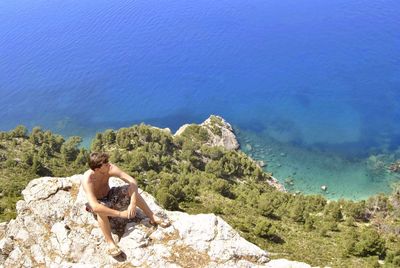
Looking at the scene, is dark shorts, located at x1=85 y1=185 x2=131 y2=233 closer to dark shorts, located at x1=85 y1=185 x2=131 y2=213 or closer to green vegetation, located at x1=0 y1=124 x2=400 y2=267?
dark shorts, located at x1=85 y1=185 x2=131 y2=213

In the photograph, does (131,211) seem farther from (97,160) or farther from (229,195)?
(229,195)

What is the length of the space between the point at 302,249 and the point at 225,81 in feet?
234

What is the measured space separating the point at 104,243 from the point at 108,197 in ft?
5.28

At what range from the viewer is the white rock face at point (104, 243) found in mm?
14102

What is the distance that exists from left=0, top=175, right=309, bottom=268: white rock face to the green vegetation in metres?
6.67

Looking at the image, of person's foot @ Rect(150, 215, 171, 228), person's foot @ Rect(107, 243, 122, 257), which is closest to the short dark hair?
person's foot @ Rect(107, 243, 122, 257)

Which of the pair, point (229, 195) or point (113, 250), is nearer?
point (113, 250)

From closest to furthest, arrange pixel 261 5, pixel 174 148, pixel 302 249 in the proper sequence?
pixel 302 249 → pixel 174 148 → pixel 261 5

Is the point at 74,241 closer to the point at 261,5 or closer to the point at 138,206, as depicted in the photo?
the point at 138,206

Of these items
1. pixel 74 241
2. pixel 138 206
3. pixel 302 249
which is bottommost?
pixel 302 249

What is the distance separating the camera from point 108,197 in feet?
48.3

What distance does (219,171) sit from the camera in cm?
5491

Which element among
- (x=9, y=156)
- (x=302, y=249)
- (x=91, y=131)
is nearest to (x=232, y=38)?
(x=91, y=131)

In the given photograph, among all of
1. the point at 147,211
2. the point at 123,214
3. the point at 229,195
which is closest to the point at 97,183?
the point at 123,214
